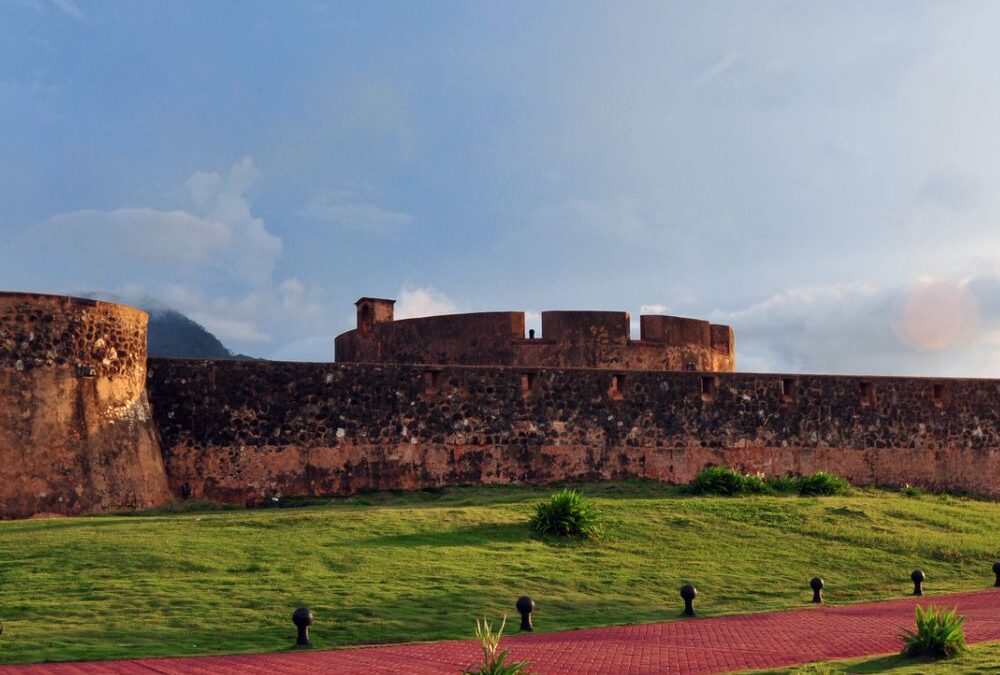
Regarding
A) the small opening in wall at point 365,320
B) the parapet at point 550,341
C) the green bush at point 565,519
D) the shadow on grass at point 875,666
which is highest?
the small opening in wall at point 365,320

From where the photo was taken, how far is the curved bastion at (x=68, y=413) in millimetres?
15297

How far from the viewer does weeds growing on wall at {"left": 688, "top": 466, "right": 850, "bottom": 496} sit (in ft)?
60.3

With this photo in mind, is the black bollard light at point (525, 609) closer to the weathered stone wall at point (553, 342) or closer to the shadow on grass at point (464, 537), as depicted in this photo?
the shadow on grass at point (464, 537)

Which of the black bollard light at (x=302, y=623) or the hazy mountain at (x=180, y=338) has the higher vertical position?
the hazy mountain at (x=180, y=338)

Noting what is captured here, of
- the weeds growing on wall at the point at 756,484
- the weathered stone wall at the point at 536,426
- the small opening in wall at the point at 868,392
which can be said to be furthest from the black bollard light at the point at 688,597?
the small opening in wall at the point at 868,392

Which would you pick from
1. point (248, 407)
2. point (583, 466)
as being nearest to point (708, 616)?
point (583, 466)

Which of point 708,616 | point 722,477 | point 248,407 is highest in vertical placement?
point 248,407

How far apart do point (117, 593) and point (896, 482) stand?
50.1ft

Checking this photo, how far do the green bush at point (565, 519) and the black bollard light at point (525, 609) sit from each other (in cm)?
429

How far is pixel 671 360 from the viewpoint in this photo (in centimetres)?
2334

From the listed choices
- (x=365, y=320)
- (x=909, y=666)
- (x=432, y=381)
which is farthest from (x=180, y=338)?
(x=909, y=666)

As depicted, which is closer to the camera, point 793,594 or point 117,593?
point 117,593

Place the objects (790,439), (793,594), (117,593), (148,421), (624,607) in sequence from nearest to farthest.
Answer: (117,593) < (624,607) < (793,594) < (148,421) < (790,439)

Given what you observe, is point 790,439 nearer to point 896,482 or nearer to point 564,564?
point 896,482
